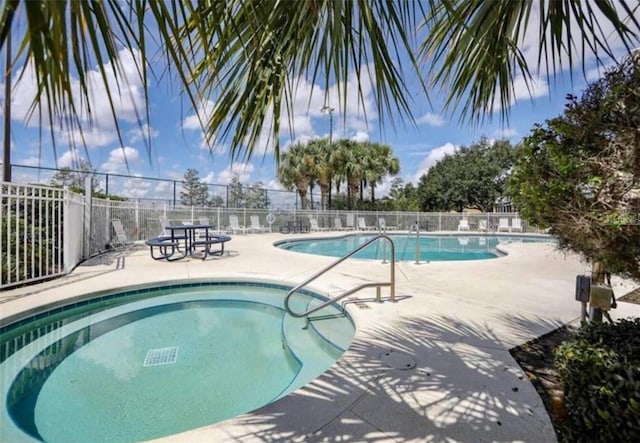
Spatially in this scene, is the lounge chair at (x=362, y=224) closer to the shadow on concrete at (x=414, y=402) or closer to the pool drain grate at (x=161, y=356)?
the pool drain grate at (x=161, y=356)

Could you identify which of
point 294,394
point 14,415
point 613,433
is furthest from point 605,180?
point 14,415

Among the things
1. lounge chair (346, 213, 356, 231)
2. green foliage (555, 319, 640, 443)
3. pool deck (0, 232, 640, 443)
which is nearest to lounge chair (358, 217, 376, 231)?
lounge chair (346, 213, 356, 231)

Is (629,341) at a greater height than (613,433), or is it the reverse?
(629,341)

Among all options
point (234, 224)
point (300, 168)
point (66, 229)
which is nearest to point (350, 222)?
point (300, 168)

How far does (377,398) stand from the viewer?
2.16m

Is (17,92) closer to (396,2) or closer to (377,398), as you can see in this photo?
(396,2)

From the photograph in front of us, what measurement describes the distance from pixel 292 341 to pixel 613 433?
2.96 meters

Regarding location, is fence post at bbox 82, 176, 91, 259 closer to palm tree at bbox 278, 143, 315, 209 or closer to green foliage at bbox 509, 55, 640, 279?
green foliage at bbox 509, 55, 640, 279

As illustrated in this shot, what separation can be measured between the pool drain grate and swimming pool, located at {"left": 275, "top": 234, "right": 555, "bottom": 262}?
7.04m

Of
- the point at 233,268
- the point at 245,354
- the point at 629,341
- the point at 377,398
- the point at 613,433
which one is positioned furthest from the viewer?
the point at 233,268

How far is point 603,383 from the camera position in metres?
1.59

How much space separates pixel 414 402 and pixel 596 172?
1.67 metres

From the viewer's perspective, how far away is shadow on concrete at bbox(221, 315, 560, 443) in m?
1.83

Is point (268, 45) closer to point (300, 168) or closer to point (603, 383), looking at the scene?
A: point (603, 383)
